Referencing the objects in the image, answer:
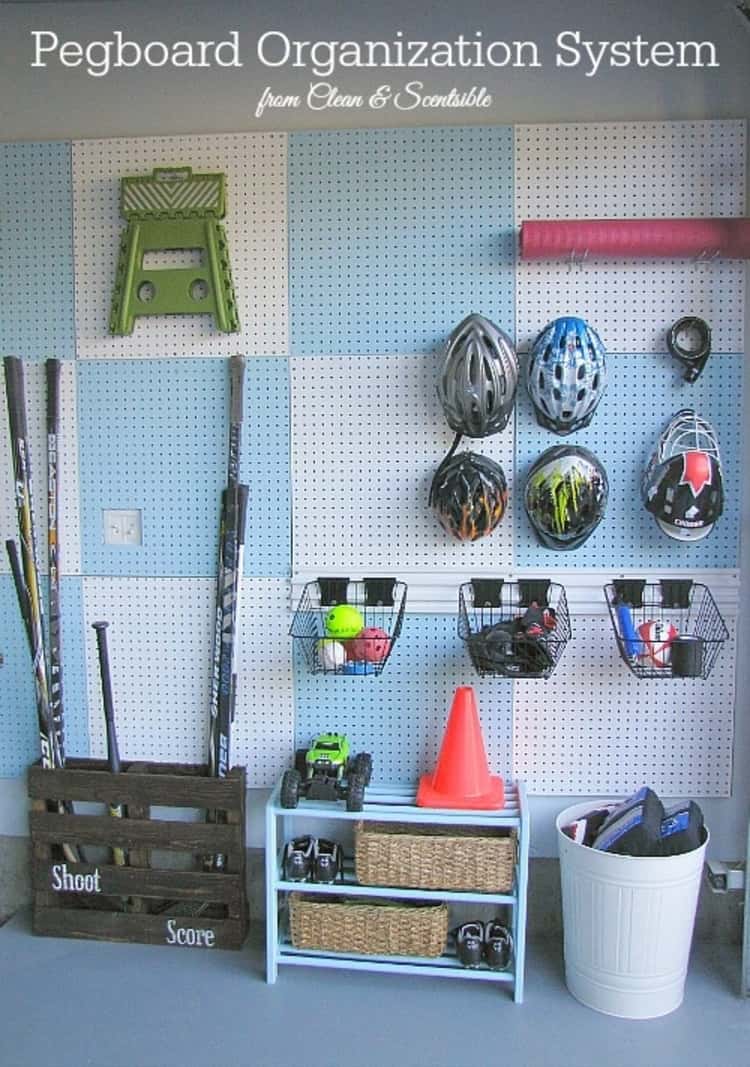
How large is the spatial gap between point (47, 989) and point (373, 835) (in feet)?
3.13

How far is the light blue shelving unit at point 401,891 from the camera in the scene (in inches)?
86.0

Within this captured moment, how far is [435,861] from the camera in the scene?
2227 mm

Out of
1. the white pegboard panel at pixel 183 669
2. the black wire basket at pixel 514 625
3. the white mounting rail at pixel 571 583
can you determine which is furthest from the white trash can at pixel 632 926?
the white pegboard panel at pixel 183 669

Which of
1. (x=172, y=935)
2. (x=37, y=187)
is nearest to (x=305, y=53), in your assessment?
(x=37, y=187)

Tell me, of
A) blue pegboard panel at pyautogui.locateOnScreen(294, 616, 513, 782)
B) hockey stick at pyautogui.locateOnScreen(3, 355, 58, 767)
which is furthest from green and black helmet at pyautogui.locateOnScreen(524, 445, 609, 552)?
hockey stick at pyautogui.locateOnScreen(3, 355, 58, 767)

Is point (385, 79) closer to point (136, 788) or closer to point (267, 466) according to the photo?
point (267, 466)

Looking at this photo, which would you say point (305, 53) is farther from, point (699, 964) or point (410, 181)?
point (699, 964)

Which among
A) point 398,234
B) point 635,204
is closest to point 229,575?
point 398,234

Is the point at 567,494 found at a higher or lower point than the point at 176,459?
lower

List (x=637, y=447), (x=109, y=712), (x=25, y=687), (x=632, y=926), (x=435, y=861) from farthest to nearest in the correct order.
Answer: (x=25, y=687) → (x=109, y=712) → (x=637, y=447) → (x=435, y=861) → (x=632, y=926)

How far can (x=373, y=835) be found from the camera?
224cm

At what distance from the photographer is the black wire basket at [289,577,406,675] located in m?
2.26

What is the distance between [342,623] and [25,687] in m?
1.04

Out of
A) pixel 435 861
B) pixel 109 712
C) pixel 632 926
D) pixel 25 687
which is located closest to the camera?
pixel 632 926
